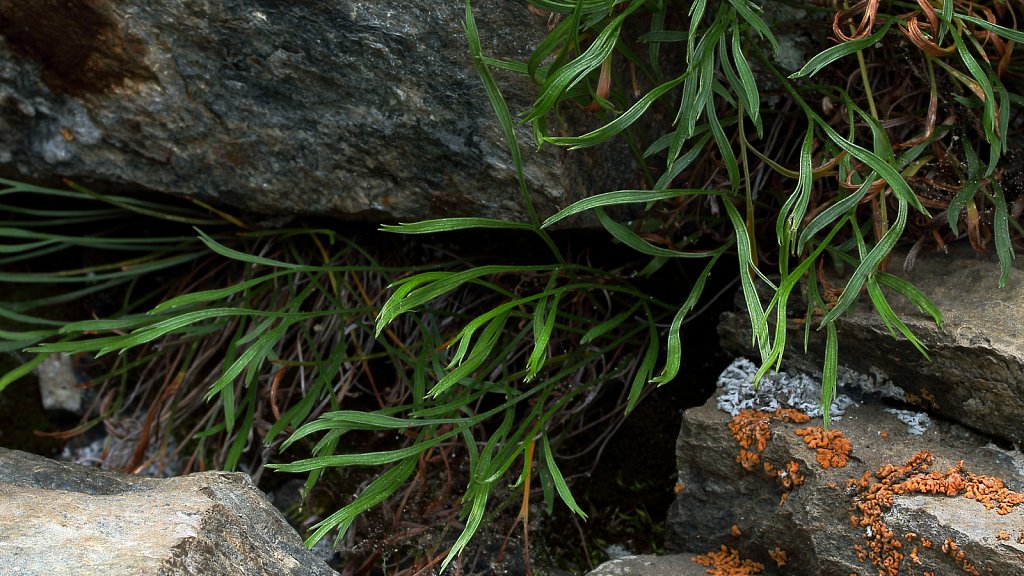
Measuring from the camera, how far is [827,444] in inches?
56.1

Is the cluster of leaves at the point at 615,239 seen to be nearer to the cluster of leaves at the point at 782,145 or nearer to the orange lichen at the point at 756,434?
the cluster of leaves at the point at 782,145

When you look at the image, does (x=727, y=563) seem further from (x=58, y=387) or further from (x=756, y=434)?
(x=58, y=387)

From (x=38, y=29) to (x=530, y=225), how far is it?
1072mm

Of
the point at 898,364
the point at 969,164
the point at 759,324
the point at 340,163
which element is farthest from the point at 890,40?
the point at 340,163

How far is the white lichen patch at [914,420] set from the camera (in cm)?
144

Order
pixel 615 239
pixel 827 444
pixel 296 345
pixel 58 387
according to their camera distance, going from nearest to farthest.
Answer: pixel 827 444 < pixel 615 239 < pixel 296 345 < pixel 58 387

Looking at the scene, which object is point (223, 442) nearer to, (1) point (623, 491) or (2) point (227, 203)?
(2) point (227, 203)

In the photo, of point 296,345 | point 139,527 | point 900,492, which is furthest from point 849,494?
point 296,345

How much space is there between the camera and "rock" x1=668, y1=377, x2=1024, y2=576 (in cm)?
124

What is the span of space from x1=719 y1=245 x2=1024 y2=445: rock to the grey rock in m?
0.39

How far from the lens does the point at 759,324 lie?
1245 mm

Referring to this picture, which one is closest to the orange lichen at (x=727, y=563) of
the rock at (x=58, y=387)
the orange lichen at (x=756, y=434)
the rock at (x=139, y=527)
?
the orange lichen at (x=756, y=434)

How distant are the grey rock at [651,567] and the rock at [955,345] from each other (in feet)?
1.29

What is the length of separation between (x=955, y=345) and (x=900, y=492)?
250mm
